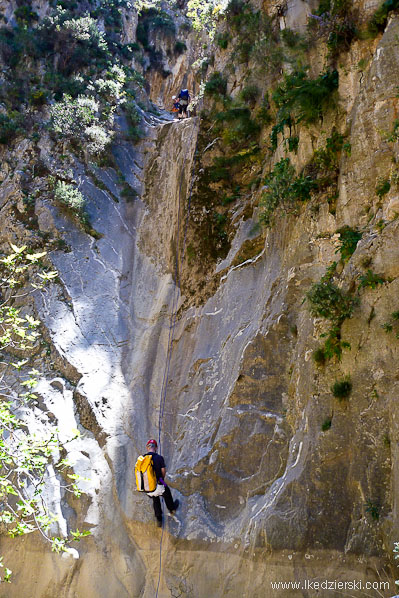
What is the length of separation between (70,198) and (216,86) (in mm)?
5500

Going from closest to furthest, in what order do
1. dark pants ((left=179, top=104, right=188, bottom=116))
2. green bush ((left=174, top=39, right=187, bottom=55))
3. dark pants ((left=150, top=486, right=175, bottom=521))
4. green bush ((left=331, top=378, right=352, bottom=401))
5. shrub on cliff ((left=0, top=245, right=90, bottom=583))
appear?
shrub on cliff ((left=0, top=245, right=90, bottom=583))
green bush ((left=331, top=378, right=352, bottom=401))
dark pants ((left=150, top=486, right=175, bottom=521))
dark pants ((left=179, top=104, right=188, bottom=116))
green bush ((left=174, top=39, right=187, bottom=55))

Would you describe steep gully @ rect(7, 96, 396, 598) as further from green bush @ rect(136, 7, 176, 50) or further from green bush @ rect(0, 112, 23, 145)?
green bush @ rect(136, 7, 176, 50)

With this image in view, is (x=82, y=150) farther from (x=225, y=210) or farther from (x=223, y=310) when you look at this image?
(x=223, y=310)

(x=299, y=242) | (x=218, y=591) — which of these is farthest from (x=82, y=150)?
(x=218, y=591)

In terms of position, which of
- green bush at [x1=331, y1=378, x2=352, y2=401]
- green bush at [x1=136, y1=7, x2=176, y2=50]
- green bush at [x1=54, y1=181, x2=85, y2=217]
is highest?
green bush at [x1=136, y1=7, x2=176, y2=50]

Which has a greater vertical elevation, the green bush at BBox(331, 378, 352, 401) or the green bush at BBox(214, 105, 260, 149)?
the green bush at BBox(214, 105, 260, 149)

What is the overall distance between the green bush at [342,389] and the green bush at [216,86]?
10.4 metres

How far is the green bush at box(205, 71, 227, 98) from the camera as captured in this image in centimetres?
1490

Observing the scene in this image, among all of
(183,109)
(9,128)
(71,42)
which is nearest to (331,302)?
(9,128)

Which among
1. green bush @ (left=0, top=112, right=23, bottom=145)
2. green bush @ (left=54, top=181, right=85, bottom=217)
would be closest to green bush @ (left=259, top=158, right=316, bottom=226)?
green bush @ (left=54, top=181, right=85, bottom=217)

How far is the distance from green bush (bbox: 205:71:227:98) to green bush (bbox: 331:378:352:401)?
10.4 meters

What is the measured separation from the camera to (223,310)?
11.2 m

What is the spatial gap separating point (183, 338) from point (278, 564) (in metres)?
5.68

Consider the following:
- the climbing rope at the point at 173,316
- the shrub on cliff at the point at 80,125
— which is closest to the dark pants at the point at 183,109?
the shrub on cliff at the point at 80,125
